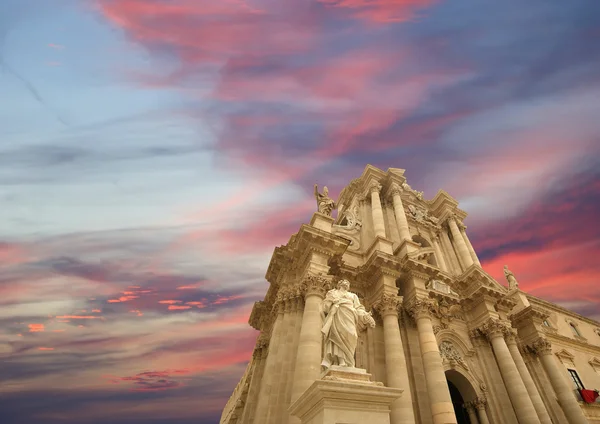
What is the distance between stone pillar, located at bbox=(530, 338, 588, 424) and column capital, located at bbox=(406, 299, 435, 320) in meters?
10.2

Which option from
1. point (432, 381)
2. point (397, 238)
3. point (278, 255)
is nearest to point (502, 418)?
point (432, 381)

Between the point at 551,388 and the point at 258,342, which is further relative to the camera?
the point at 258,342

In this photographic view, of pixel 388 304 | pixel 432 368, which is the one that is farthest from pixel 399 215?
pixel 432 368

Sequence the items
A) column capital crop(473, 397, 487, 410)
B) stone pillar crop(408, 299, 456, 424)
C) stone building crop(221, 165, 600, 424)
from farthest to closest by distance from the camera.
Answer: column capital crop(473, 397, 487, 410), stone building crop(221, 165, 600, 424), stone pillar crop(408, 299, 456, 424)

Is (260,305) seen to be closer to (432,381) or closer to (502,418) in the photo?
(432,381)

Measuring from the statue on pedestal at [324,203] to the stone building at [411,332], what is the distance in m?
0.13

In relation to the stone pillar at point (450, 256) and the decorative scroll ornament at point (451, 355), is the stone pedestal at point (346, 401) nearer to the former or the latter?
the decorative scroll ornament at point (451, 355)

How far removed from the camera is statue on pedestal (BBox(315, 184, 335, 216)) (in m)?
18.5

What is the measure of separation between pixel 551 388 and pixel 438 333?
8735 millimetres

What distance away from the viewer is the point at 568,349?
86.0ft

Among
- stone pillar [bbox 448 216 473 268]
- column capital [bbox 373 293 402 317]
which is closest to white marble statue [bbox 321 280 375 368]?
column capital [bbox 373 293 402 317]

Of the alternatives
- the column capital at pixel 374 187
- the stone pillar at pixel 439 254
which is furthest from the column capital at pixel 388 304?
the column capital at pixel 374 187

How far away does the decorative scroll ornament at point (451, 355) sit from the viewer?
17.3 m

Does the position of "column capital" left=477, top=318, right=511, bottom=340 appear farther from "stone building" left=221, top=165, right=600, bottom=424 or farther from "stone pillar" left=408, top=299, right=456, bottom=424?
"stone pillar" left=408, top=299, right=456, bottom=424
